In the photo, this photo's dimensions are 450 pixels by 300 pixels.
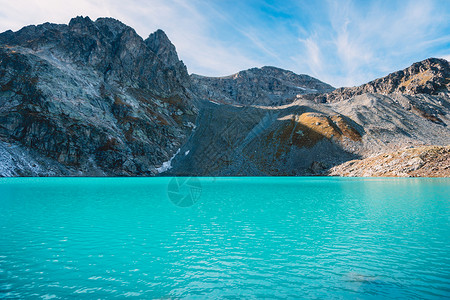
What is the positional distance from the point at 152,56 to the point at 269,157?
115208 mm

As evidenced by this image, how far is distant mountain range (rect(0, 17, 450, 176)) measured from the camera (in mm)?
118812

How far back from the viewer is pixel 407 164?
106938 millimetres

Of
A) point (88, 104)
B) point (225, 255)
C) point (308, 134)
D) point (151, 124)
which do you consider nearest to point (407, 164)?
point (308, 134)

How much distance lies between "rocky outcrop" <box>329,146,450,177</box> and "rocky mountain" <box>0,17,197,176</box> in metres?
98.5

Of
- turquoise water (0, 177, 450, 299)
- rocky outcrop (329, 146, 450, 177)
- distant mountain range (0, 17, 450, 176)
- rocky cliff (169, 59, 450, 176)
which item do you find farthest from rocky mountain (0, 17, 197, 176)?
turquoise water (0, 177, 450, 299)

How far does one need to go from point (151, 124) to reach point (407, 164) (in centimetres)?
12762

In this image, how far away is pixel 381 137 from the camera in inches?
5635

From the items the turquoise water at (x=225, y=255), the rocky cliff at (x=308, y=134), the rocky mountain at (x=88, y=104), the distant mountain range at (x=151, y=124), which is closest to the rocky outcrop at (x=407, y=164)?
the distant mountain range at (x=151, y=124)

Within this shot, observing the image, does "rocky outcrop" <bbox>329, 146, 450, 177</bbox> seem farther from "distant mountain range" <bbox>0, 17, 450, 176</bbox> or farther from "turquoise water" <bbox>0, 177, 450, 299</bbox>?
"turquoise water" <bbox>0, 177, 450, 299</bbox>

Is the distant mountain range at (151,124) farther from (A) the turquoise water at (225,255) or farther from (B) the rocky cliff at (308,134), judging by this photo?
(A) the turquoise water at (225,255)

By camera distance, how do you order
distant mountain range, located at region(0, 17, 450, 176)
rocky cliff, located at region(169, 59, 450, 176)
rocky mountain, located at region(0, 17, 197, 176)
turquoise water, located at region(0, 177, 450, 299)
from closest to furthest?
turquoise water, located at region(0, 177, 450, 299)
rocky mountain, located at region(0, 17, 197, 176)
distant mountain range, located at region(0, 17, 450, 176)
rocky cliff, located at region(169, 59, 450, 176)

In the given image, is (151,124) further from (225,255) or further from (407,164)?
(225,255)

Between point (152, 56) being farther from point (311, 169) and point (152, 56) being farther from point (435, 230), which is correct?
point (435, 230)

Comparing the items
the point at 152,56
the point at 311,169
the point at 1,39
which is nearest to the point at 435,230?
the point at 311,169
